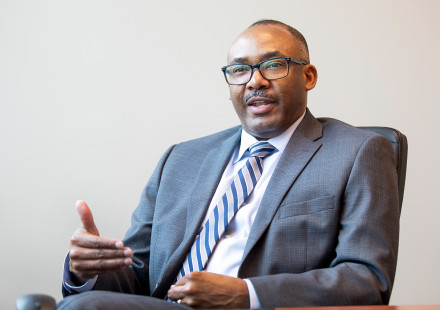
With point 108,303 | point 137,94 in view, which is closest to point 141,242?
point 108,303

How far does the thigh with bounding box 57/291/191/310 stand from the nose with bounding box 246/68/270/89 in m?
0.89

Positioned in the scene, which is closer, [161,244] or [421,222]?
[161,244]

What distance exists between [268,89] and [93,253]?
2.69ft

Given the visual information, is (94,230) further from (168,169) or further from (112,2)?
(112,2)

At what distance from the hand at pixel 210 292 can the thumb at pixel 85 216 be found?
1.12ft

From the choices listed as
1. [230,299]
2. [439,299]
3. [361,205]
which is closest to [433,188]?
[439,299]

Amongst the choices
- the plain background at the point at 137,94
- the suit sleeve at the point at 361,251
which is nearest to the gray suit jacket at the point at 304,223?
the suit sleeve at the point at 361,251

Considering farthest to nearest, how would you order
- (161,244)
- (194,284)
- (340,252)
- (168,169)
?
(168,169) < (161,244) < (340,252) < (194,284)

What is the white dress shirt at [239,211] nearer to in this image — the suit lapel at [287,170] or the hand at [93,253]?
the suit lapel at [287,170]

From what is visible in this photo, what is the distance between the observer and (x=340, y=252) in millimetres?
1667

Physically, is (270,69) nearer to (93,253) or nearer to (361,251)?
(361,251)

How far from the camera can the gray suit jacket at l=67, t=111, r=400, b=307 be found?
5.19ft

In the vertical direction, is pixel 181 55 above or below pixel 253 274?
above

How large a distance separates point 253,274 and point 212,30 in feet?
4.46
